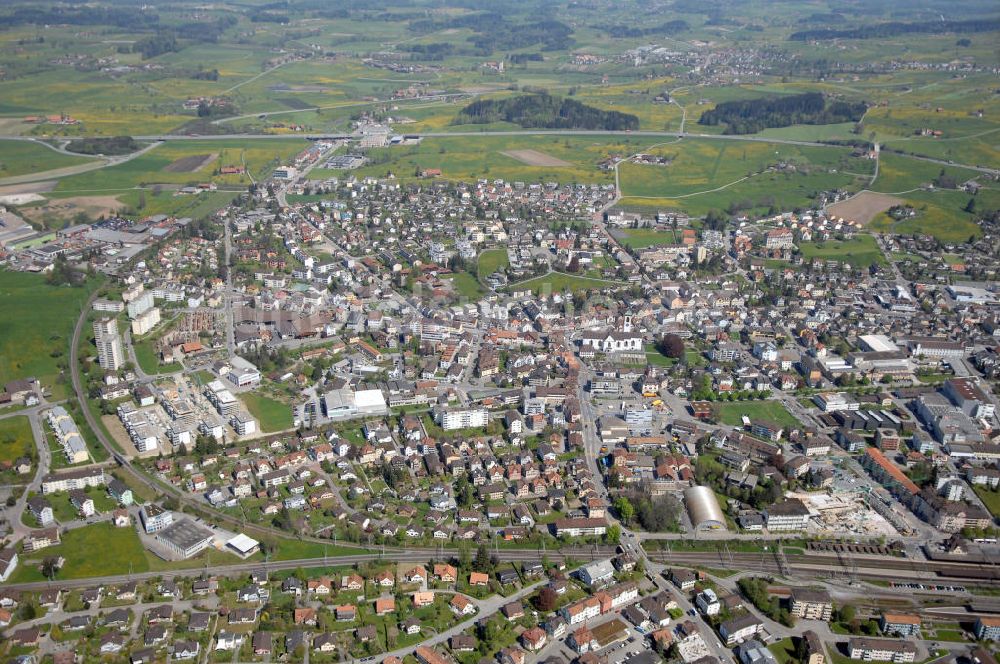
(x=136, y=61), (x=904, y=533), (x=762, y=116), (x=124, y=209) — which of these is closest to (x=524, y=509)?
(x=904, y=533)

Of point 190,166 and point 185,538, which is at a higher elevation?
point 190,166

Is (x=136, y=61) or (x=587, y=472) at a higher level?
(x=136, y=61)

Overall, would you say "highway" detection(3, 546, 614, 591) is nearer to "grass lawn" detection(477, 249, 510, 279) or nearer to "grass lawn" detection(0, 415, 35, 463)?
"grass lawn" detection(0, 415, 35, 463)

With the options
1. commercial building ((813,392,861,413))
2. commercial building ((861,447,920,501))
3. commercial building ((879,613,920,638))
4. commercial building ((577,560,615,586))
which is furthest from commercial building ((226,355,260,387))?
commercial building ((879,613,920,638))

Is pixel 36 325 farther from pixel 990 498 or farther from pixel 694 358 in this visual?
pixel 990 498

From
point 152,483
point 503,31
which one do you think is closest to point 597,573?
point 152,483

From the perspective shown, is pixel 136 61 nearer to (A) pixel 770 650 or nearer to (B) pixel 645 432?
(B) pixel 645 432
